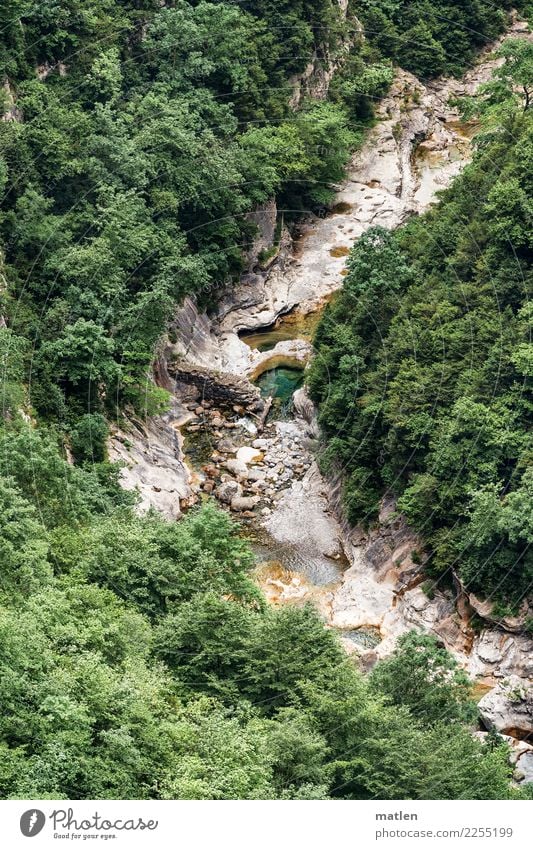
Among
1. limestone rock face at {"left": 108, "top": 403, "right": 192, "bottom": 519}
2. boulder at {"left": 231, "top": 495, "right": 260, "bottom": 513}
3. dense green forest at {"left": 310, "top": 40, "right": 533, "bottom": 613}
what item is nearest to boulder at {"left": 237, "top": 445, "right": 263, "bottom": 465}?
limestone rock face at {"left": 108, "top": 403, "right": 192, "bottom": 519}

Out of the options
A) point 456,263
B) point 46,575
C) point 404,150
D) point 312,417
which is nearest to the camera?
point 46,575

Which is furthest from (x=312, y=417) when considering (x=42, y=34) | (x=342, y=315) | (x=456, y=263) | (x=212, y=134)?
(x=42, y=34)

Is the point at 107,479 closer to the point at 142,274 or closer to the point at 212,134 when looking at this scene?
the point at 142,274

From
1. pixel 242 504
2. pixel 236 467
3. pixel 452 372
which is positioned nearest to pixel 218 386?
pixel 236 467

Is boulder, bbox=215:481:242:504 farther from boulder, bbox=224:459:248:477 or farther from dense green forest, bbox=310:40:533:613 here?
dense green forest, bbox=310:40:533:613

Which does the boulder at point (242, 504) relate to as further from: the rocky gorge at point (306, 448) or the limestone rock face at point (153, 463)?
the limestone rock face at point (153, 463)

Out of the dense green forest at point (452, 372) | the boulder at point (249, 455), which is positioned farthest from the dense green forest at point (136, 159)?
the dense green forest at point (452, 372)
